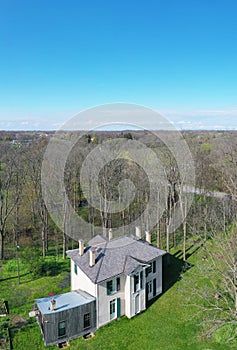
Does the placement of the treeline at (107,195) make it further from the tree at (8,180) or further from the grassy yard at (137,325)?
the grassy yard at (137,325)

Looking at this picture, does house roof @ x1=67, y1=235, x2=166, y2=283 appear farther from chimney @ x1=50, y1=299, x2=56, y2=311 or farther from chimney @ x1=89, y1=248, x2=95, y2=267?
chimney @ x1=50, y1=299, x2=56, y2=311

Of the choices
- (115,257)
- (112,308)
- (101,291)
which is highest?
(115,257)

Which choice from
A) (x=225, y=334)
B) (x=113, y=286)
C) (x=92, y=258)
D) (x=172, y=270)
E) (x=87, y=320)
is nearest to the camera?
(x=225, y=334)

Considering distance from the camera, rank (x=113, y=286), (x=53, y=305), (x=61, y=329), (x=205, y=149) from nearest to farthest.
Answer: (x=53, y=305)
(x=61, y=329)
(x=113, y=286)
(x=205, y=149)

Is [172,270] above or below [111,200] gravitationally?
below

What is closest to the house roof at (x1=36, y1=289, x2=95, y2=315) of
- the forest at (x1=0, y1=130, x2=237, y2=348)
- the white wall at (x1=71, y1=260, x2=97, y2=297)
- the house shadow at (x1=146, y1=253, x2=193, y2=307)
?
the white wall at (x1=71, y1=260, x2=97, y2=297)

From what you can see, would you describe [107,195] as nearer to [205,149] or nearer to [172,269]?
[172,269]

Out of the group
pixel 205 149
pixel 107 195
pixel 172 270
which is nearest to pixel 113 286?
pixel 172 270
